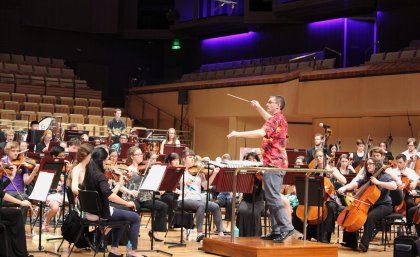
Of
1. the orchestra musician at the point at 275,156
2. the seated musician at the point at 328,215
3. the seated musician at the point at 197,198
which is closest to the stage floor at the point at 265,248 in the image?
the orchestra musician at the point at 275,156

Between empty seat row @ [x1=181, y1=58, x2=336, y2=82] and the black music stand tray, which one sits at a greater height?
empty seat row @ [x1=181, y1=58, x2=336, y2=82]

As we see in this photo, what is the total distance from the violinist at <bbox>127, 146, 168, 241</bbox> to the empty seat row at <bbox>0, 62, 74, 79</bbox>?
462 inches

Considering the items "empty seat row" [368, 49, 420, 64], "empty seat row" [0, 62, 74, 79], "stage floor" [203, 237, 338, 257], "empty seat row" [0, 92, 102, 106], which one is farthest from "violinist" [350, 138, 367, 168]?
"empty seat row" [0, 62, 74, 79]

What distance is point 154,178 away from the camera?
7.73 meters

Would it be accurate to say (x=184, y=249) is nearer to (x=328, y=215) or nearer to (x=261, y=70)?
(x=328, y=215)

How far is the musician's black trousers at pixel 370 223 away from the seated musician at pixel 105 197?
2.94m

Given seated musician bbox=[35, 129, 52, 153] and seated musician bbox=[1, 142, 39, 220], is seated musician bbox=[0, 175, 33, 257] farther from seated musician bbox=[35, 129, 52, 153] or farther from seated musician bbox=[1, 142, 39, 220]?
seated musician bbox=[35, 129, 52, 153]

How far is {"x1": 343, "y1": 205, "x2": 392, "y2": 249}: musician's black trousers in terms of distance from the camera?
8617 mm

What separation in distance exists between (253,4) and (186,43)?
454 centimetres

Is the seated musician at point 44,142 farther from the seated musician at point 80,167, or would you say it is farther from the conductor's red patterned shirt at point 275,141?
the conductor's red patterned shirt at point 275,141

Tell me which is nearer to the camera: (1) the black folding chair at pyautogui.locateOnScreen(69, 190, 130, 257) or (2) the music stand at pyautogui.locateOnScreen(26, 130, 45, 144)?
(1) the black folding chair at pyautogui.locateOnScreen(69, 190, 130, 257)

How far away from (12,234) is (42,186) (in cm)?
84

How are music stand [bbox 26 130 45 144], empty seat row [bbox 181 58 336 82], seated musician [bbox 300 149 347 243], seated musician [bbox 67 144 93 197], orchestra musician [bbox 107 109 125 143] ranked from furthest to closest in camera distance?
empty seat row [bbox 181 58 336 82] < orchestra musician [bbox 107 109 125 143] < music stand [bbox 26 130 45 144] < seated musician [bbox 300 149 347 243] < seated musician [bbox 67 144 93 197]

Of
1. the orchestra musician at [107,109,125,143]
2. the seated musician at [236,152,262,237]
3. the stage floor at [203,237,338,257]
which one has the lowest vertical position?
the stage floor at [203,237,338,257]
